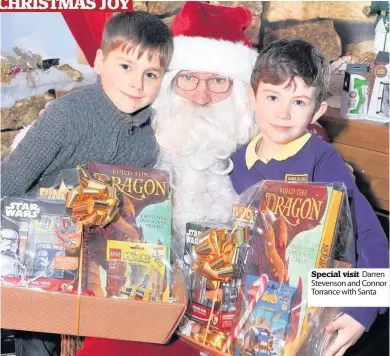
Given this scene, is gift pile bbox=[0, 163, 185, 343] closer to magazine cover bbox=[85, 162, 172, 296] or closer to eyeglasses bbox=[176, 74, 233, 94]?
magazine cover bbox=[85, 162, 172, 296]

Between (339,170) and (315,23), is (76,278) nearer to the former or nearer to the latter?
(339,170)

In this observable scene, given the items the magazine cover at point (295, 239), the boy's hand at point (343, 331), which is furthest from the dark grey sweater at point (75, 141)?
the boy's hand at point (343, 331)

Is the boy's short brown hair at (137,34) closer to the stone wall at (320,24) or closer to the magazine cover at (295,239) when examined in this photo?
the magazine cover at (295,239)

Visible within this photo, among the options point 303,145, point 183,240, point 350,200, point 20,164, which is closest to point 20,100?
point 20,164

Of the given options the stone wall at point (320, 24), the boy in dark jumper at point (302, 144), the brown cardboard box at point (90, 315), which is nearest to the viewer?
the brown cardboard box at point (90, 315)

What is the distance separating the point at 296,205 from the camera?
1205 mm

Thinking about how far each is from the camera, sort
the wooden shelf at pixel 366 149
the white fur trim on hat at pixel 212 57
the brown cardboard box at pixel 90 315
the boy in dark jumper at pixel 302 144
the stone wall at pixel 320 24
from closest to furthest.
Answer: the brown cardboard box at pixel 90 315 < the boy in dark jumper at pixel 302 144 < the white fur trim on hat at pixel 212 57 < the wooden shelf at pixel 366 149 < the stone wall at pixel 320 24

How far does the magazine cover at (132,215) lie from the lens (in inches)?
48.8

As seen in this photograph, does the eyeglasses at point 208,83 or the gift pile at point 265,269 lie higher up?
the eyeglasses at point 208,83

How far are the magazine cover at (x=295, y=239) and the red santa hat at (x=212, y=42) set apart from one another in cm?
37

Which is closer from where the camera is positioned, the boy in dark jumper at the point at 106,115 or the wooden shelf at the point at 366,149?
the boy in dark jumper at the point at 106,115

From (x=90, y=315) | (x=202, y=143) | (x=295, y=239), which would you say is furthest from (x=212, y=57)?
(x=90, y=315)

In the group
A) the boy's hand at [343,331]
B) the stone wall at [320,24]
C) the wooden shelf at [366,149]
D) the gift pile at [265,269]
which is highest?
the stone wall at [320,24]

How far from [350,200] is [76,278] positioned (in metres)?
0.61
